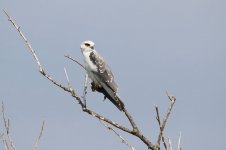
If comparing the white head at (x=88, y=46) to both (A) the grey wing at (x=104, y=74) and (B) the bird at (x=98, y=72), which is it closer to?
(B) the bird at (x=98, y=72)

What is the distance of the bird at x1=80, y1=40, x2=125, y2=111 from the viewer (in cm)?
821

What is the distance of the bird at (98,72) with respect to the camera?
26.9 feet

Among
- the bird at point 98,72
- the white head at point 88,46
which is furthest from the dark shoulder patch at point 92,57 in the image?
the white head at point 88,46

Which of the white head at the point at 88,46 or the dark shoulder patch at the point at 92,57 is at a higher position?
the white head at the point at 88,46

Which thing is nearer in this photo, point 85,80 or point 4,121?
point 4,121

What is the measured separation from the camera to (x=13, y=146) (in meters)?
5.28

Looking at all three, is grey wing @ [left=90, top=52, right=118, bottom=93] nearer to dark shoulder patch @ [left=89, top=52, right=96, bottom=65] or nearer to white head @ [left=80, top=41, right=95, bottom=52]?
dark shoulder patch @ [left=89, top=52, right=96, bottom=65]

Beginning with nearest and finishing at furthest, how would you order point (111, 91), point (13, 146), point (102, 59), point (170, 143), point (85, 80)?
point (170, 143)
point (13, 146)
point (85, 80)
point (111, 91)
point (102, 59)

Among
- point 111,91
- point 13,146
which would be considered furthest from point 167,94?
point 111,91

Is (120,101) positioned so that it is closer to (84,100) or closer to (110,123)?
(84,100)

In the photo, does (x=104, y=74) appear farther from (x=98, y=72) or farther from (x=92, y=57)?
(x=92, y=57)

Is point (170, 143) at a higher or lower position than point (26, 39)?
lower

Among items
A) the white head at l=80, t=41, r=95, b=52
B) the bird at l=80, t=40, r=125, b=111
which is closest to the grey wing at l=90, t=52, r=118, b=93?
the bird at l=80, t=40, r=125, b=111

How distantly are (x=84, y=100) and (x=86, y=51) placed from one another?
151 inches
